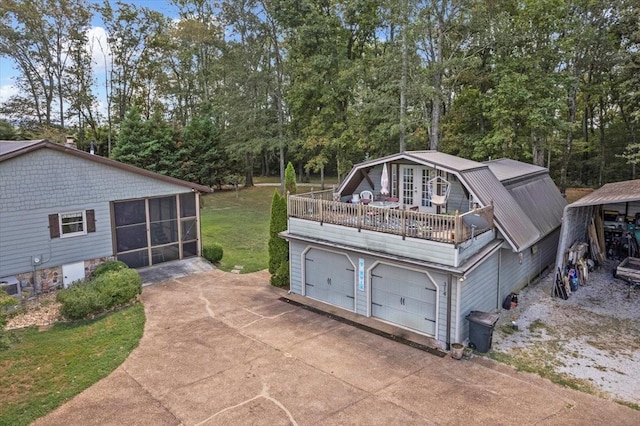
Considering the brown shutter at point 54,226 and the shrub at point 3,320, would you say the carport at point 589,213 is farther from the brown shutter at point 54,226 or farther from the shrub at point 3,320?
the brown shutter at point 54,226

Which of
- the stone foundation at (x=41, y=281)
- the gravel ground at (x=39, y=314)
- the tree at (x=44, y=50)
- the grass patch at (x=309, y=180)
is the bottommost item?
the gravel ground at (x=39, y=314)

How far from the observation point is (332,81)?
29.5 m

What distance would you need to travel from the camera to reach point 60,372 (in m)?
9.00

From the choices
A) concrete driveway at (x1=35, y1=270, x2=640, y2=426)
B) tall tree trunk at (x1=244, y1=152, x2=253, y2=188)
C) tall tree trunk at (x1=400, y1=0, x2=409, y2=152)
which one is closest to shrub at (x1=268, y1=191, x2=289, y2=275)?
concrete driveway at (x1=35, y1=270, x2=640, y2=426)

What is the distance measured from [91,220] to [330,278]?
27.4 feet

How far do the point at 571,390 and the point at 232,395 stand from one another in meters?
6.45

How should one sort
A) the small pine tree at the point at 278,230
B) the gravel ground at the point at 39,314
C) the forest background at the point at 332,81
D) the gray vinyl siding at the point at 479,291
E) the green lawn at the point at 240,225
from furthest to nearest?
the forest background at the point at 332,81 → the green lawn at the point at 240,225 → the small pine tree at the point at 278,230 → the gravel ground at the point at 39,314 → the gray vinyl siding at the point at 479,291

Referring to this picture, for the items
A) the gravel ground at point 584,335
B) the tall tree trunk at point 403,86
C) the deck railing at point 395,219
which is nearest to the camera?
the gravel ground at point 584,335

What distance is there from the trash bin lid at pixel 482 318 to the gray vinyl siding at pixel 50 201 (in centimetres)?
1194

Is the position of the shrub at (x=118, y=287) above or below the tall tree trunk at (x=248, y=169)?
below

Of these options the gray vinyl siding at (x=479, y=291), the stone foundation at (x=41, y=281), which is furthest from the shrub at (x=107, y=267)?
the gray vinyl siding at (x=479, y=291)

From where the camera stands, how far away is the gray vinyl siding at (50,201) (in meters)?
12.9

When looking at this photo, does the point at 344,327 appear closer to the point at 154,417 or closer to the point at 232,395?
the point at 232,395

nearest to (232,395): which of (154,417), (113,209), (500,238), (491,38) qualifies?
(154,417)
